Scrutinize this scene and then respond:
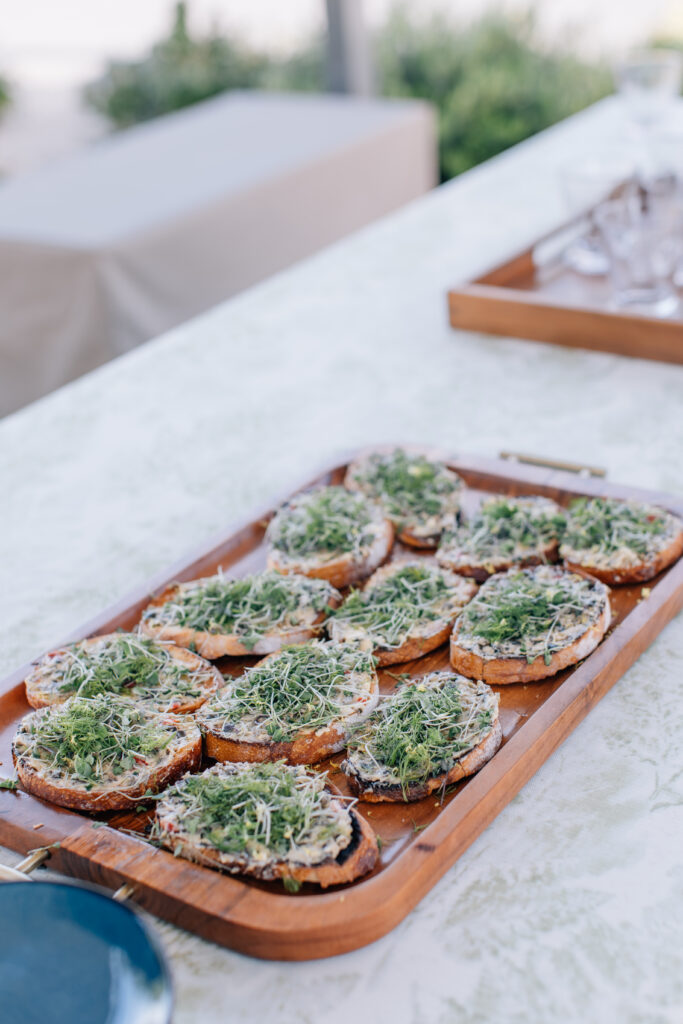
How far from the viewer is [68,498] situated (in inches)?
66.6

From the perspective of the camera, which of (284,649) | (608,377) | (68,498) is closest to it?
(284,649)

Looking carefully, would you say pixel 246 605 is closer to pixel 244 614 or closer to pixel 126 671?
pixel 244 614

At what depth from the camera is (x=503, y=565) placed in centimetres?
130

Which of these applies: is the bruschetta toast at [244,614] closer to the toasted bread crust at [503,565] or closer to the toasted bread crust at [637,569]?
the toasted bread crust at [503,565]

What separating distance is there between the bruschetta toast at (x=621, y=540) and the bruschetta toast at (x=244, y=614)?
0.29 m

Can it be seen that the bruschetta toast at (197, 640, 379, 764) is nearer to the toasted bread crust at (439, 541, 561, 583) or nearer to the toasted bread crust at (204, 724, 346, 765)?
the toasted bread crust at (204, 724, 346, 765)

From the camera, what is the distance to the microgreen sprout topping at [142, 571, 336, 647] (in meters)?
1.22

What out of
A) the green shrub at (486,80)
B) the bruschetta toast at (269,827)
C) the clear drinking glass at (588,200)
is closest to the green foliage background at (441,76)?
the green shrub at (486,80)

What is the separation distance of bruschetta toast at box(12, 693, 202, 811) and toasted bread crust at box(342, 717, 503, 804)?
0.55ft

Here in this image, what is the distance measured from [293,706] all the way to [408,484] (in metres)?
0.47

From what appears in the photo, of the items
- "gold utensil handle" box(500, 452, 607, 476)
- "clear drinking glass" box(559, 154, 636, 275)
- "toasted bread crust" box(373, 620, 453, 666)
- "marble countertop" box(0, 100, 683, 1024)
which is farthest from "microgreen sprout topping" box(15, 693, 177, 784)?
"clear drinking glass" box(559, 154, 636, 275)

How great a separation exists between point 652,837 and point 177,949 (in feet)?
1.34

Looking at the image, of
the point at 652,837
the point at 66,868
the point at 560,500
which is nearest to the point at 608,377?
the point at 560,500

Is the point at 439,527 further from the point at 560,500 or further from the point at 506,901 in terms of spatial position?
the point at 506,901
